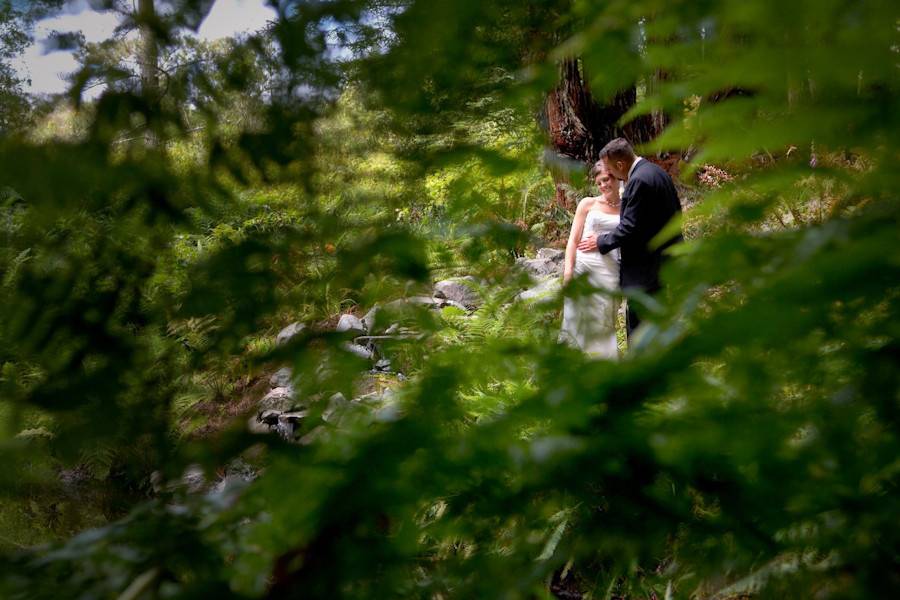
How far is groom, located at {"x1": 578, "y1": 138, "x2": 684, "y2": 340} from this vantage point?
3.66 m

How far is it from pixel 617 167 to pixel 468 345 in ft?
11.5

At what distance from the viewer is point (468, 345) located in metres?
0.74

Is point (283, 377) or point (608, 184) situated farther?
point (608, 184)

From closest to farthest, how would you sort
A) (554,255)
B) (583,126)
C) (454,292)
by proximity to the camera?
(583,126) → (454,292) → (554,255)

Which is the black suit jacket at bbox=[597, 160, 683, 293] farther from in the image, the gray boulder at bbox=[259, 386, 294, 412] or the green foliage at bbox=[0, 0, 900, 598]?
the green foliage at bbox=[0, 0, 900, 598]

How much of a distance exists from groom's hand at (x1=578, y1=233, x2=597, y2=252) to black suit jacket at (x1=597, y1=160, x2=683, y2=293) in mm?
311

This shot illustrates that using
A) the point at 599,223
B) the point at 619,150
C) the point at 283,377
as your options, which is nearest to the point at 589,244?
the point at 599,223

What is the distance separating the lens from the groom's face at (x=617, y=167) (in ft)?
13.2

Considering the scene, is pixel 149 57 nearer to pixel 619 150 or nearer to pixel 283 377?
pixel 283 377

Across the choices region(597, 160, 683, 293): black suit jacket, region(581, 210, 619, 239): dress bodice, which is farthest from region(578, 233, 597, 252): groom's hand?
region(597, 160, 683, 293): black suit jacket

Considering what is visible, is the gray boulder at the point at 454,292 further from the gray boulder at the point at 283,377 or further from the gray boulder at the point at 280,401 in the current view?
the gray boulder at the point at 283,377

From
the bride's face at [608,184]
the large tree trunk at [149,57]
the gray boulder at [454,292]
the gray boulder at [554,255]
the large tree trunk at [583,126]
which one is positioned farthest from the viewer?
the gray boulder at [554,255]

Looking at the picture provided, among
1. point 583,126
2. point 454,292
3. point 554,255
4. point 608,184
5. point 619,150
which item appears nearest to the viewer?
point 619,150

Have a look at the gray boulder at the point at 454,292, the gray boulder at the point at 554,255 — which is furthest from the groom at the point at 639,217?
the gray boulder at the point at 554,255
